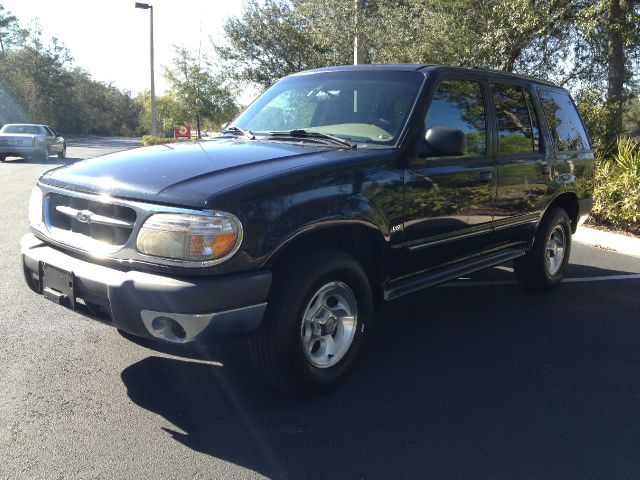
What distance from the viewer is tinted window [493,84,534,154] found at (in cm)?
491

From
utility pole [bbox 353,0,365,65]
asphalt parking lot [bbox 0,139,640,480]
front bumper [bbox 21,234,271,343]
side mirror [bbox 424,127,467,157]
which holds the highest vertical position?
utility pole [bbox 353,0,365,65]

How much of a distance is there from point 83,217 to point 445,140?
2.24m

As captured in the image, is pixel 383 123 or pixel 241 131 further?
pixel 241 131

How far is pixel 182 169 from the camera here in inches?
131

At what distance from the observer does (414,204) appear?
3.94m

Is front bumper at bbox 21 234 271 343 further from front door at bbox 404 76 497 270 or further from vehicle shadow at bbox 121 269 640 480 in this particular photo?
front door at bbox 404 76 497 270

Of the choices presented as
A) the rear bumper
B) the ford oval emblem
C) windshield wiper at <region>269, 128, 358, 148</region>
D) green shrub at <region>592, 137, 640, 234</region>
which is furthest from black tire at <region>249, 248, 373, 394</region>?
the rear bumper

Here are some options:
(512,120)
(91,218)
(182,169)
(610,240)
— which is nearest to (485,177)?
(512,120)

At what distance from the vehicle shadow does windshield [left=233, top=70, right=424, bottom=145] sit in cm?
160

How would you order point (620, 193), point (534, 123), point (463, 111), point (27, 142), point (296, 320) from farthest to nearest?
point (27, 142) < point (620, 193) < point (534, 123) < point (463, 111) < point (296, 320)

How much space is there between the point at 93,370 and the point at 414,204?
2.35 m

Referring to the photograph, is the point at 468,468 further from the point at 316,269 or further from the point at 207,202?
the point at 207,202

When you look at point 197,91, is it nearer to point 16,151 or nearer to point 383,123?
point 16,151

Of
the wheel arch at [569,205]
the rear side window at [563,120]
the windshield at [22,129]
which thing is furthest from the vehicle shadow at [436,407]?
the windshield at [22,129]
